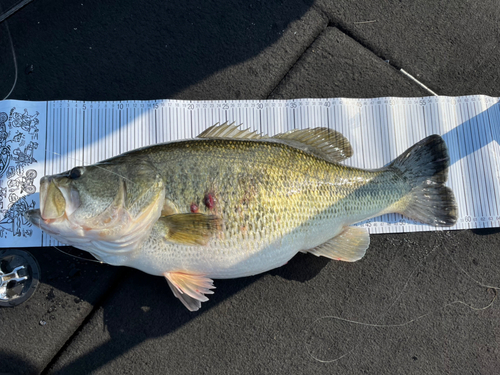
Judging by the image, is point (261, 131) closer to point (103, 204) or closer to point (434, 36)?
point (103, 204)

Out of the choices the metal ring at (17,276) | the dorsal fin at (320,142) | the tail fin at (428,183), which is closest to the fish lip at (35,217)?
the metal ring at (17,276)

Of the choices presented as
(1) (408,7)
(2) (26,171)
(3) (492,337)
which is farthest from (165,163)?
(3) (492,337)

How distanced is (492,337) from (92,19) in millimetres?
3173

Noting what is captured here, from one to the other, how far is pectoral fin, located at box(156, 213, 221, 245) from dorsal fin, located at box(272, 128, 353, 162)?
58cm

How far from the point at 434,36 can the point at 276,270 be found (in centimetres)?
187

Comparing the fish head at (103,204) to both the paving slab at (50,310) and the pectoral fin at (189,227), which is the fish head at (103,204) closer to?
the pectoral fin at (189,227)

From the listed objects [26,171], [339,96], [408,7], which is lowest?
[26,171]

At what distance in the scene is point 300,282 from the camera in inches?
76.7

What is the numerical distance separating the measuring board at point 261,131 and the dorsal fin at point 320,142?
0.26m

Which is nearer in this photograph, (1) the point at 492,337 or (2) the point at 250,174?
(2) the point at 250,174

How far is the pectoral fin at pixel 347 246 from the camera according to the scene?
180 centimetres

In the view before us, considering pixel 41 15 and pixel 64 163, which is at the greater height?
pixel 41 15

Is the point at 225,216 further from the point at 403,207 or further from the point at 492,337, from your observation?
the point at 492,337

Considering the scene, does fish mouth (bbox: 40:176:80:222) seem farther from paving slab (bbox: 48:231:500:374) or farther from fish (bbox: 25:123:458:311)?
paving slab (bbox: 48:231:500:374)
